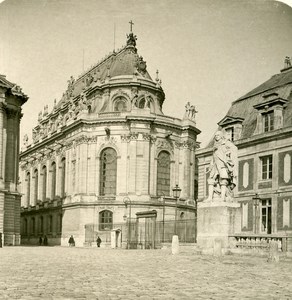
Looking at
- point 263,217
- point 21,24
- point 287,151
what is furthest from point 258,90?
point 21,24

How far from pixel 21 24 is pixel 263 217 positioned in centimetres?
1984

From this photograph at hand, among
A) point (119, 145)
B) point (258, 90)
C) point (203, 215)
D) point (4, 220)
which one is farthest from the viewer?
point (119, 145)

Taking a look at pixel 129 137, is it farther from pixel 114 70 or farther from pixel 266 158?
pixel 266 158

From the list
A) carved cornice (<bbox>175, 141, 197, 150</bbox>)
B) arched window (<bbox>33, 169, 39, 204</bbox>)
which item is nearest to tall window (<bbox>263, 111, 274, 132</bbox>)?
carved cornice (<bbox>175, 141, 197, 150</bbox>)

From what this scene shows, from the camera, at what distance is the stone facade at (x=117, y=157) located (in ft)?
147

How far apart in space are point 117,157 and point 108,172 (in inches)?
59.1

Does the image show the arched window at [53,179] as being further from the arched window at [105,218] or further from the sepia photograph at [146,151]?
the arched window at [105,218]

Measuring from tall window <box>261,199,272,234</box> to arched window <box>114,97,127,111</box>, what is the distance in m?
23.0

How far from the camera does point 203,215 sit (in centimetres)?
1797

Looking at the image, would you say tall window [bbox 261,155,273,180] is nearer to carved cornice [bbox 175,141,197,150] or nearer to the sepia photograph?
the sepia photograph

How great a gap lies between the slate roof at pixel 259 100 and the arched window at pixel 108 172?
14.6 m

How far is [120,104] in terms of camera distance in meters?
49.1

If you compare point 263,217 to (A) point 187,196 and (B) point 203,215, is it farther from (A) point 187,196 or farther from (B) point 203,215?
(A) point 187,196

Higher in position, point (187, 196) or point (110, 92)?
point (110, 92)
